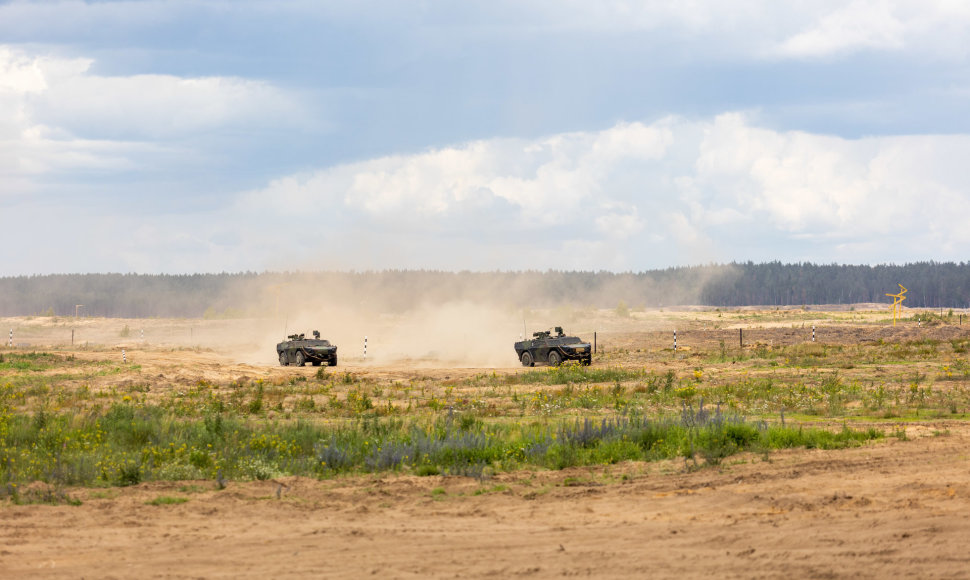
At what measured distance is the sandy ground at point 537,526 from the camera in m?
8.68

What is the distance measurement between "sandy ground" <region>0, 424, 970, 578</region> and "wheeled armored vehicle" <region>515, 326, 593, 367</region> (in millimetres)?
27384

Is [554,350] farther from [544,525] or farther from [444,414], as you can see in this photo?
[544,525]

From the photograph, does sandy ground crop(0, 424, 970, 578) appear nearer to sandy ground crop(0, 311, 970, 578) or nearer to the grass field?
sandy ground crop(0, 311, 970, 578)

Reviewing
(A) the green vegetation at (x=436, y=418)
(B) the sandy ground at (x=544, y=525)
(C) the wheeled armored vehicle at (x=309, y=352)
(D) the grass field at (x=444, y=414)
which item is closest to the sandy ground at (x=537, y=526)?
(B) the sandy ground at (x=544, y=525)

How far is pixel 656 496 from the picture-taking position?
1184 cm

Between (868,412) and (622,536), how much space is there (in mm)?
14126

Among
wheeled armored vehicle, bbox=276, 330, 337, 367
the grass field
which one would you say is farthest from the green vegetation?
wheeled armored vehicle, bbox=276, 330, 337, 367

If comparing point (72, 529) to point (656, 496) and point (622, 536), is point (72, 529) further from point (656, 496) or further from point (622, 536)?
point (656, 496)

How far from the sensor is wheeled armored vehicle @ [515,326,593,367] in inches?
1635

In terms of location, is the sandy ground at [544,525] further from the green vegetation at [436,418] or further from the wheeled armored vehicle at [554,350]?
the wheeled armored vehicle at [554,350]

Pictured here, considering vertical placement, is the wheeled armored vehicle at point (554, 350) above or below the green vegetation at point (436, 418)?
above

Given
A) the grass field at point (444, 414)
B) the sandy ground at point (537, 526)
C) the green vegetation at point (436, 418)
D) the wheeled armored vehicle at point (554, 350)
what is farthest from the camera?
the wheeled armored vehicle at point (554, 350)

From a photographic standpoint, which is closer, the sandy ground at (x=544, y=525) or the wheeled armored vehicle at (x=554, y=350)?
the sandy ground at (x=544, y=525)

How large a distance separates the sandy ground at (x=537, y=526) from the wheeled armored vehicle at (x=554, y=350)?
2738cm
